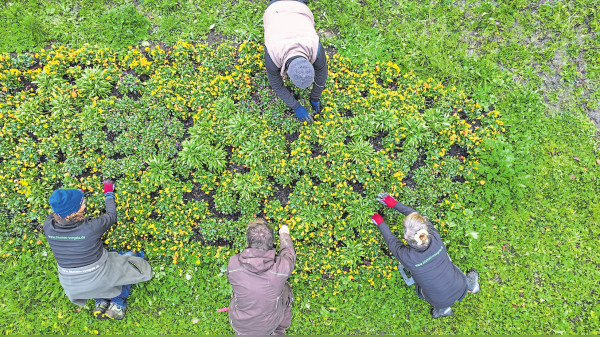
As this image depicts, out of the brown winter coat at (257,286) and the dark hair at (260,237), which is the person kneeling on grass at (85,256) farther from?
the dark hair at (260,237)

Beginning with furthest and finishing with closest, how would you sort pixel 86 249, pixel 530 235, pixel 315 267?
pixel 530 235 → pixel 315 267 → pixel 86 249

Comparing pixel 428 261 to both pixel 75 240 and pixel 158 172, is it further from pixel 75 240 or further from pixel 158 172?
pixel 75 240

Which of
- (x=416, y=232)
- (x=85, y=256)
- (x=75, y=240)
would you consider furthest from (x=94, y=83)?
(x=416, y=232)

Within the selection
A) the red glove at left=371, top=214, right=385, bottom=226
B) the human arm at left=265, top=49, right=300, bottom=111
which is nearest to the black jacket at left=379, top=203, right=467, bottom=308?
the red glove at left=371, top=214, right=385, bottom=226


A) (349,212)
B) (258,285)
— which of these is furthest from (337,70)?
(258,285)

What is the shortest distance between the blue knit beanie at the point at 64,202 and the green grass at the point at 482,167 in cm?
174

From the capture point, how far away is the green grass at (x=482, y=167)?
18.2ft

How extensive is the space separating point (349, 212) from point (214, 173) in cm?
248

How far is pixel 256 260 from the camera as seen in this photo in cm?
411

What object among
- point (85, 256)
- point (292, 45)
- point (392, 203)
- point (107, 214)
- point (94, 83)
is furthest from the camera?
point (94, 83)

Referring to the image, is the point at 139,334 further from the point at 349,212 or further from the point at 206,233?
the point at 349,212

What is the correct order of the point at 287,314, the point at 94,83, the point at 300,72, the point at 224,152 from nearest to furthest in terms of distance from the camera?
the point at 300,72 → the point at 287,314 → the point at 224,152 → the point at 94,83

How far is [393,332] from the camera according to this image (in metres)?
5.58

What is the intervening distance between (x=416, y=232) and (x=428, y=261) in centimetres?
48
